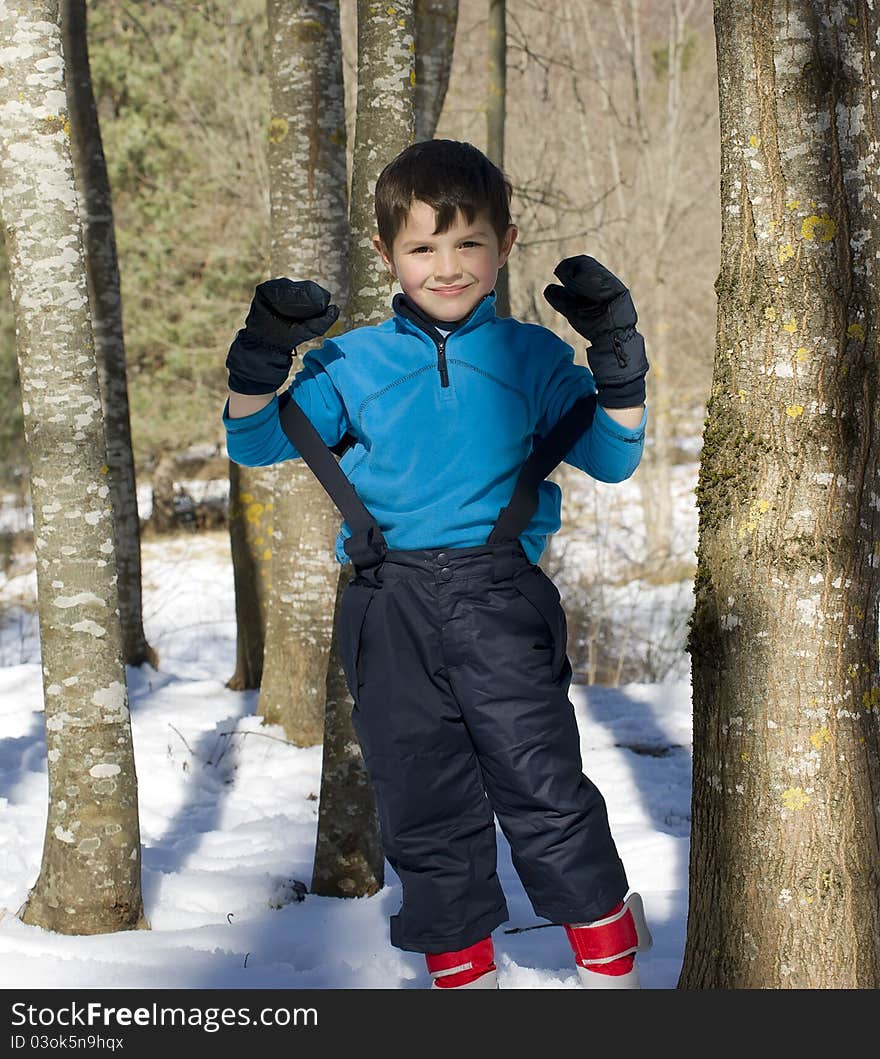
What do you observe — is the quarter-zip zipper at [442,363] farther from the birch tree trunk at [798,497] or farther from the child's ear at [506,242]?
the birch tree trunk at [798,497]

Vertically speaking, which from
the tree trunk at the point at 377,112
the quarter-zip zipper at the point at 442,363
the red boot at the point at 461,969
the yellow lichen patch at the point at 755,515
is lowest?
the red boot at the point at 461,969

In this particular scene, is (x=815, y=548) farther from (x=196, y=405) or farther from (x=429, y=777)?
(x=196, y=405)

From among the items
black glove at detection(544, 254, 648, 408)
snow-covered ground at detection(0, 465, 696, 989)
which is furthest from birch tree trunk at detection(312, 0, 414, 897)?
black glove at detection(544, 254, 648, 408)

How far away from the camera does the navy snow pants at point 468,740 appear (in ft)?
7.14

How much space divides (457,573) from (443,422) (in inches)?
11.9

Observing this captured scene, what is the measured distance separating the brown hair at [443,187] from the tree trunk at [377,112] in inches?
53.2

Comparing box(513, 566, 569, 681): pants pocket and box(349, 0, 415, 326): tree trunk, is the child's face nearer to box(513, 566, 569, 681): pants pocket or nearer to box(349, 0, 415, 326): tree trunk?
box(513, 566, 569, 681): pants pocket

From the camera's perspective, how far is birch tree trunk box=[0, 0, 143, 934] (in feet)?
10.1

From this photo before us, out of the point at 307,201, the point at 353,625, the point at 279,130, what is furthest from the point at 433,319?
the point at 279,130

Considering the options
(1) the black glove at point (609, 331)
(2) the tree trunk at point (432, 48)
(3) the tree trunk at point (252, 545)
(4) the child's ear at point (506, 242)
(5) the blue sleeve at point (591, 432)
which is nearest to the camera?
(1) the black glove at point (609, 331)

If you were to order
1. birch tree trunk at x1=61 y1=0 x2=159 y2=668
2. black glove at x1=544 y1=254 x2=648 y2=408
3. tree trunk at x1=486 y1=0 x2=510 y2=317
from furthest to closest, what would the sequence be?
1. tree trunk at x1=486 y1=0 x2=510 y2=317
2. birch tree trunk at x1=61 y1=0 x2=159 y2=668
3. black glove at x1=544 y1=254 x2=648 y2=408

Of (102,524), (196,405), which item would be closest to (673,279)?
(196,405)

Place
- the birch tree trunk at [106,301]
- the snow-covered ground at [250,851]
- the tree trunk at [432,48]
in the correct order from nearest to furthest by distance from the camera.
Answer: the snow-covered ground at [250,851] → the tree trunk at [432,48] → the birch tree trunk at [106,301]

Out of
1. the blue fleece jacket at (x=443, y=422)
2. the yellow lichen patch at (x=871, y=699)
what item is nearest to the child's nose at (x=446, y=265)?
the blue fleece jacket at (x=443, y=422)
